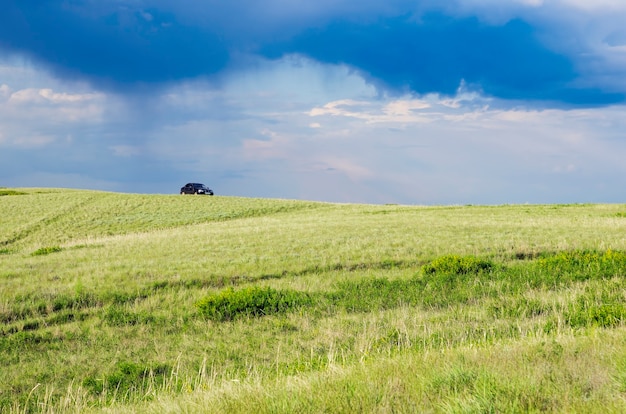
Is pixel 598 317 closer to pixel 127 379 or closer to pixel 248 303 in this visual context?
pixel 248 303

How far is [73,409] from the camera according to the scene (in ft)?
23.5

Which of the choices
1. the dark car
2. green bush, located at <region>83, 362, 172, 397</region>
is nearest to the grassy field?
green bush, located at <region>83, 362, 172, 397</region>

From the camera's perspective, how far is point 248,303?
13078 mm

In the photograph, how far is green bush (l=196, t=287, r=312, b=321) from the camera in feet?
41.8

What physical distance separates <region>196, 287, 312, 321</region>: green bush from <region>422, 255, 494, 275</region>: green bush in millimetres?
4677

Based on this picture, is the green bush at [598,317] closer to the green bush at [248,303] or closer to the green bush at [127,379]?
the green bush at [248,303]

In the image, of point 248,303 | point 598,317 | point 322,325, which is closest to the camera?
point 598,317

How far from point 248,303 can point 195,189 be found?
62.0 metres

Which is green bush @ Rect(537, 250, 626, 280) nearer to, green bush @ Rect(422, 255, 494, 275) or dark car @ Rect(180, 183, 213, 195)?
green bush @ Rect(422, 255, 494, 275)

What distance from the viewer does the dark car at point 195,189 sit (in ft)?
239

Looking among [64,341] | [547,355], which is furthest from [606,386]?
[64,341]

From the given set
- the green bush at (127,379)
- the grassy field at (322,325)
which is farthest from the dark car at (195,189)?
the green bush at (127,379)

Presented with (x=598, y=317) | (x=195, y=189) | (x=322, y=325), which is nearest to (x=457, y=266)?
(x=322, y=325)

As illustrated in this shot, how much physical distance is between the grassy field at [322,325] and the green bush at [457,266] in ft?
0.20
